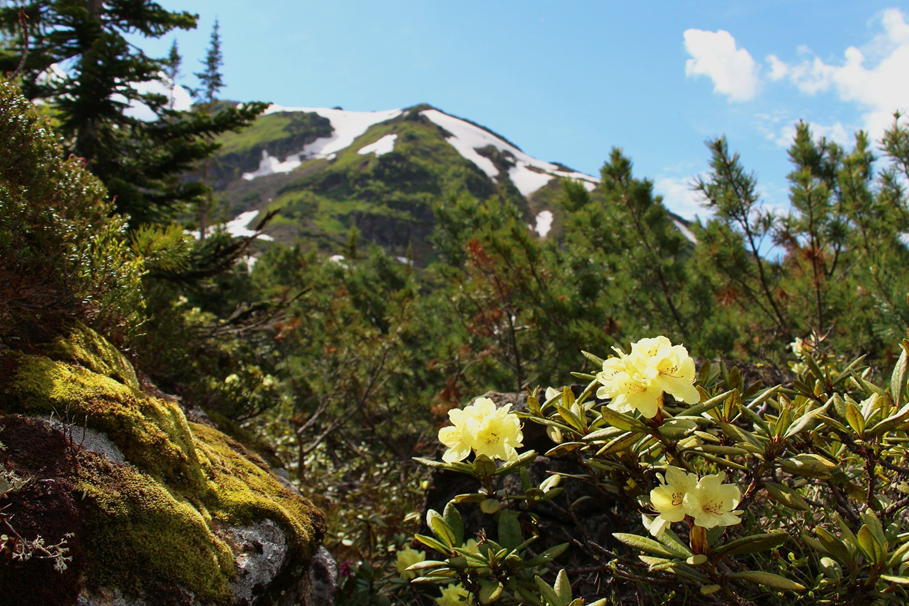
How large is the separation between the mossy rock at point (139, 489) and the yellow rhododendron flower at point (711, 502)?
3.93 feet

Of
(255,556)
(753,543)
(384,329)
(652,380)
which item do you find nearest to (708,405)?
(652,380)

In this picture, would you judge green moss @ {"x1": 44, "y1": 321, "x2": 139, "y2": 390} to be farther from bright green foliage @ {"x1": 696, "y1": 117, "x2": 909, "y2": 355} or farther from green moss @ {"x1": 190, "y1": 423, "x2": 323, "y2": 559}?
bright green foliage @ {"x1": 696, "y1": 117, "x2": 909, "y2": 355}

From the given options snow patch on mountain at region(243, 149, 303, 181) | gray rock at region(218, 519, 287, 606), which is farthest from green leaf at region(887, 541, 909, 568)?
snow patch on mountain at region(243, 149, 303, 181)

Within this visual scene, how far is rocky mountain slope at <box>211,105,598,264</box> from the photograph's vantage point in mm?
59594

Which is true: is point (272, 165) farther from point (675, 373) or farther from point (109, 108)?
point (675, 373)

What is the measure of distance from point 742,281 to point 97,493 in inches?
230

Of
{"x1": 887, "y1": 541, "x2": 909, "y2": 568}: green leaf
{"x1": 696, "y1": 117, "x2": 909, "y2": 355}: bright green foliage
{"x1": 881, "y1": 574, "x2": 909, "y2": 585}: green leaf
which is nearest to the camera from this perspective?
{"x1": 881, "y1": 574, "x2": 909, "y2": 585}: green leaf

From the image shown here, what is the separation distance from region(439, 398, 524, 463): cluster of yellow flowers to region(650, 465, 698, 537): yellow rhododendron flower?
1.38 feet

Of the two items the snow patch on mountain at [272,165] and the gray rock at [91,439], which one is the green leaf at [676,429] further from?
the snow patch on mountain at [272,165]

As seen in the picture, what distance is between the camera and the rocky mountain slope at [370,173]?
196 feet

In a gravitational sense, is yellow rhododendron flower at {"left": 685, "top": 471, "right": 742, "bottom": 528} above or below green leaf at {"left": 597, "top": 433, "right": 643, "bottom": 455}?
below

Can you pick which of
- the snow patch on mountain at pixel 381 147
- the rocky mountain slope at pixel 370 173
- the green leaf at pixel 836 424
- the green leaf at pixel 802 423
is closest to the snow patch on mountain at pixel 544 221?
the rocky mountain slope at pixel 370 173

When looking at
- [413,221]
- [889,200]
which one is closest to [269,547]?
[889,200]

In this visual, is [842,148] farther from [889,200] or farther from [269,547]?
[269,547]
